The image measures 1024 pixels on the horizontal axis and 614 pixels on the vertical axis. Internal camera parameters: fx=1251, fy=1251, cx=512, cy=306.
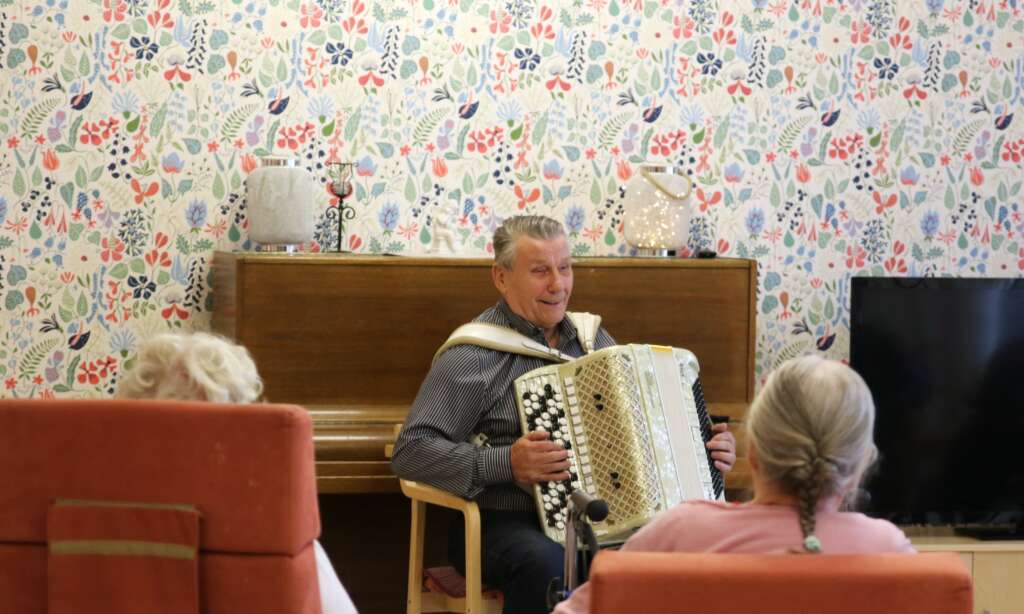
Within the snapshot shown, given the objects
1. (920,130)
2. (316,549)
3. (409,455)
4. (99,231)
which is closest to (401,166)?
(99,231)

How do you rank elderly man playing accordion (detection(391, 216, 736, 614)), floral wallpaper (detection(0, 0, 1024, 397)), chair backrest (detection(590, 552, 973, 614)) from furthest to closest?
floral wallpaper (detection(0, 0, 1024, 397)), elderly man playing accordion (detection(391, 216, 736, 614)), chair backrest (detection(590, 552, 973, 614))

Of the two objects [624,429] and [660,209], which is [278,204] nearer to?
[660,209]

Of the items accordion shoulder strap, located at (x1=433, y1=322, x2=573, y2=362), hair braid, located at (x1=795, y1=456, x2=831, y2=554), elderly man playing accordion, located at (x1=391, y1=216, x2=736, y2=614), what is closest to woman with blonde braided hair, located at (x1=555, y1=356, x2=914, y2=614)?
hair braid, located at (x1=795, y1=456, x2=831, y2=554)

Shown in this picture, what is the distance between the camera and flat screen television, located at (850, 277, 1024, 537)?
3.77 metres

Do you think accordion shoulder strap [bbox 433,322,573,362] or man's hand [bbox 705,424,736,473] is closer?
man's hand [bbox 705,424,736,473]

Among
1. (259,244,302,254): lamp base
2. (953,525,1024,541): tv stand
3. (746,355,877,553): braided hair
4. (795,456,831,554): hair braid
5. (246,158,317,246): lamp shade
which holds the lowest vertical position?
(953,525,1024,541): tv stand

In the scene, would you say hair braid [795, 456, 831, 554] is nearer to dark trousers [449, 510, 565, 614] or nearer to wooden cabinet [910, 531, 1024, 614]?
dark trousers [449, 510, 565, 614]

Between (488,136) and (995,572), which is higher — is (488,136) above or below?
above

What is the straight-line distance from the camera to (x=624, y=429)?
2.77 meters

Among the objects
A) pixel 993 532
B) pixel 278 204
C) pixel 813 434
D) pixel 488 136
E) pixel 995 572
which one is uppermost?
pixel 488 136

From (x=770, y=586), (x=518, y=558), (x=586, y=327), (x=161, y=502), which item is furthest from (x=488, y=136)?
(x=770, y=586)

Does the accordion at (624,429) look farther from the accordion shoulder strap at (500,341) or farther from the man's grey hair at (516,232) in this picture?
the man's grey hair at (516,232)

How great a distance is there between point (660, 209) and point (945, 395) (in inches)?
40.9

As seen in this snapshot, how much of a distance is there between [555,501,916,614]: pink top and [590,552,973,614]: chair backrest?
13cm
